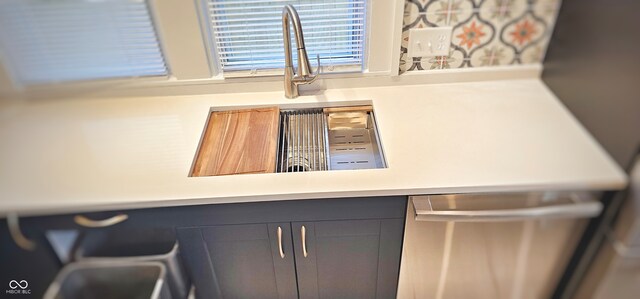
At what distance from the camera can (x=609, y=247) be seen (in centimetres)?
114

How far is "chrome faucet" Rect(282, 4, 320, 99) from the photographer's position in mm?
1213

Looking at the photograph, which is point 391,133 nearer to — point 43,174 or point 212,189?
point 212,189

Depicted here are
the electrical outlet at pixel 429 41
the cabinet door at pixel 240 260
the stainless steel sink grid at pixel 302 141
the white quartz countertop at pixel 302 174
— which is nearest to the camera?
the white quartz countertop at pixel 302 174

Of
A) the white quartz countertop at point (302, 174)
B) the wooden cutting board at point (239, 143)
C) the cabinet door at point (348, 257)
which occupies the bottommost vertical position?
the cabinet door at point (348, 257)

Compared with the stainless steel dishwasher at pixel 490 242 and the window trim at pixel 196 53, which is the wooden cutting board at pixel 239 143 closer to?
the window trim at pixel 196 53

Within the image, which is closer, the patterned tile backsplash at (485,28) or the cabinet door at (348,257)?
the cabinet door at (348,257)

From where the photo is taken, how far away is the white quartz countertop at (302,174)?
1.07 meters

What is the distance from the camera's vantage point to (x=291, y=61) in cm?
135

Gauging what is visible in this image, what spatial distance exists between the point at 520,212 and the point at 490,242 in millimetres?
148

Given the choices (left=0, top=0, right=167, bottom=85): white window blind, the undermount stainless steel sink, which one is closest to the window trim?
(left=0, top=0, right=167, bottom=85): white window blind

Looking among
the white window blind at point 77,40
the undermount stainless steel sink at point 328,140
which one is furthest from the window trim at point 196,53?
the undermount stainless steel sink at point 328,140

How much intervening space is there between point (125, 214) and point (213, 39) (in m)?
0.65

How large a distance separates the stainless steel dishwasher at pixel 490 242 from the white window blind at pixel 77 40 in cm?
106

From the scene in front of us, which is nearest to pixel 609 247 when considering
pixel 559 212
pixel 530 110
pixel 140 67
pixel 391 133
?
pixel 559 212
